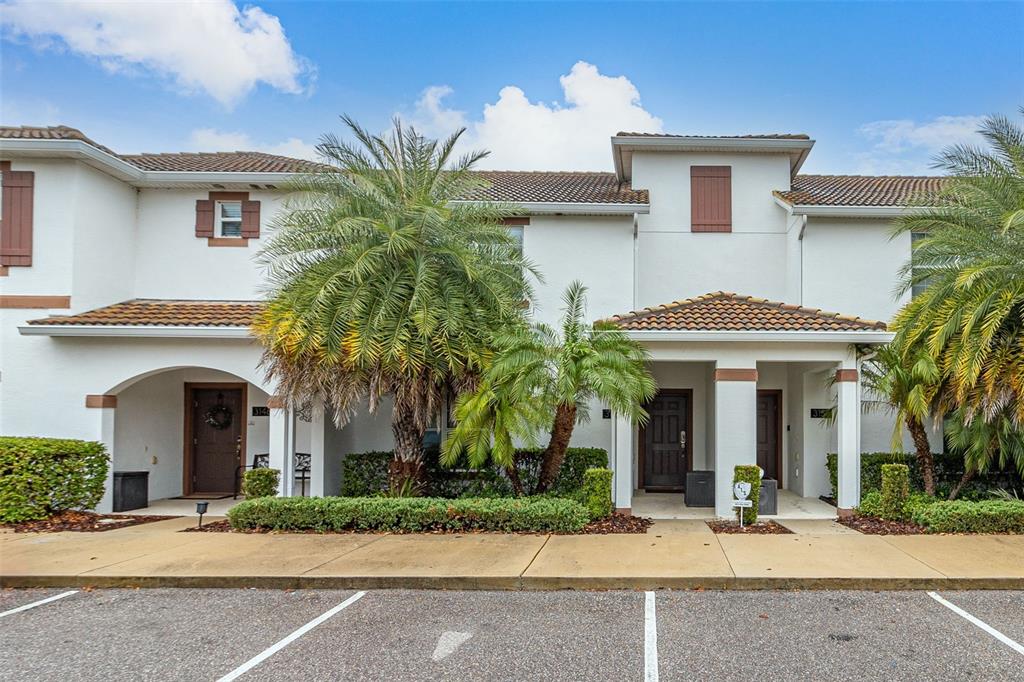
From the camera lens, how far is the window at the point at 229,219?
14594 millimetres

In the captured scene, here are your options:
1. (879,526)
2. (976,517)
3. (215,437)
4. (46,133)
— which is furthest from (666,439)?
(46,133)

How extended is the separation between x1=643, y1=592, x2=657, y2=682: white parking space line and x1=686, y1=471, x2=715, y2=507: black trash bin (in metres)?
5.74

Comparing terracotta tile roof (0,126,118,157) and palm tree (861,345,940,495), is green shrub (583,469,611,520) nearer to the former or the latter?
palm tree (861,345,940,495)

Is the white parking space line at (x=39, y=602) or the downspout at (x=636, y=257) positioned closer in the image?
the white parking space line at (x=39, y=602)

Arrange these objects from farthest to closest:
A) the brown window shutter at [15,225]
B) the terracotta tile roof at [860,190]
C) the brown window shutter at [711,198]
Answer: the brown window shutter at [711,198] < the terracotta tile roof at [860,190] < the brown window shutter at [15,225]

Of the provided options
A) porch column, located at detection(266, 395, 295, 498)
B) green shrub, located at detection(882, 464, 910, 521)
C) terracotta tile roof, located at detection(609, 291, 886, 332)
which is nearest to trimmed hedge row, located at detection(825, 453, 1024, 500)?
green shrub, located at detection(882, 464, 910, 521)

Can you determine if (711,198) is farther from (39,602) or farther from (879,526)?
(39,602)

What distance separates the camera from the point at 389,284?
10695mm

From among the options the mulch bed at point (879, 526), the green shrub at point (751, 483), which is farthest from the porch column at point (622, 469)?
the mulch bed at point (879, 526)

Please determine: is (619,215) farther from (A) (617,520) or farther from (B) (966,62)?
(B) (966,62)

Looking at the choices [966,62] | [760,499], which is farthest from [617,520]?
[966,62]

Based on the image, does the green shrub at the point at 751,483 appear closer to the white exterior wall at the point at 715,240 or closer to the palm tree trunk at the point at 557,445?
the palm tree trunk at the point at 557,445

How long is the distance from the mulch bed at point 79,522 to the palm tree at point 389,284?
3545 millimetres

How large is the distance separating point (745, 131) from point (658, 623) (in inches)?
496
